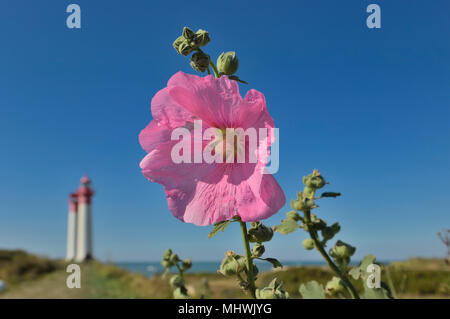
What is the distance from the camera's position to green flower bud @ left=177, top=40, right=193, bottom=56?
935 mm

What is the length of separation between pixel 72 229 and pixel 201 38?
34.4 meters

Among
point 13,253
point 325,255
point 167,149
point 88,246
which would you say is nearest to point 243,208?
point 167,149

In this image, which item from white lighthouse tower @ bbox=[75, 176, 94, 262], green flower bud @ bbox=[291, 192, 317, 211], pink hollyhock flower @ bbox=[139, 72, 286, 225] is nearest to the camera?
pink hollyhock flower @ bbox=[139, 72, 286, 225]

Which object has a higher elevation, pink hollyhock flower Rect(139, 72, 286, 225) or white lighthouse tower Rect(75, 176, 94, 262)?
white lighthouse tower Rect(75, 176, 94, 262)

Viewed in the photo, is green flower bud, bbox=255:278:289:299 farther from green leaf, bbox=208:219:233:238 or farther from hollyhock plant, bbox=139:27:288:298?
green leaf, bbox=208:219:233:238

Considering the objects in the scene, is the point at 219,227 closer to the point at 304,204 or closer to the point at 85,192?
Answer: the point at 304,204

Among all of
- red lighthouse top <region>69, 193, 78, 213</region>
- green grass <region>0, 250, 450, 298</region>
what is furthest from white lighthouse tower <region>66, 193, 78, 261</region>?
green grass <region>0, 250, 450, 298</region>

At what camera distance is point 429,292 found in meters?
6.38

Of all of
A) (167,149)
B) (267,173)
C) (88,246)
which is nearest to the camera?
(267,173)

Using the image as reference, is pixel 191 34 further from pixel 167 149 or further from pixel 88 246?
pixel 88 246

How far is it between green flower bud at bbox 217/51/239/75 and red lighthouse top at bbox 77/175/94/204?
104 ft

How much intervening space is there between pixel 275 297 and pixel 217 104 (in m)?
0.48

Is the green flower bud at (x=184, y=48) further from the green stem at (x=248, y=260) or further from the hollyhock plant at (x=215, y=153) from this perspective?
the green stem at (x=248, y=260)

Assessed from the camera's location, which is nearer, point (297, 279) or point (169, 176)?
point (169, 176)
